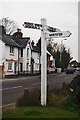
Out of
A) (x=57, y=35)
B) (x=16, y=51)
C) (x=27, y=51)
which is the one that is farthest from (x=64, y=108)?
A: (x=27, y=51)

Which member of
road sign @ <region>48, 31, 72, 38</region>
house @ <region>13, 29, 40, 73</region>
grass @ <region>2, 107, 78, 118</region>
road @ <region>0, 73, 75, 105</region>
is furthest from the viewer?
house @ <region>13, 29, 40, 73</region>

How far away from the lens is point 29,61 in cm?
6662

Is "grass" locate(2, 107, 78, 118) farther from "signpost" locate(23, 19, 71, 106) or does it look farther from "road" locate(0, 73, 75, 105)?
"road" locate(0, 73, 75, 105)

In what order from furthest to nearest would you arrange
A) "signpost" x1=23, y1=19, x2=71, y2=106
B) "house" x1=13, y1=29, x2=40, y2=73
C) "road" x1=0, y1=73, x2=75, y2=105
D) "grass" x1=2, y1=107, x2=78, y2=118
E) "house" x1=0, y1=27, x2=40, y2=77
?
1. "house" x1=13, y1=29, x2=40, y2=73
2. "house" x1=0, y1=27, x2=40, y2=77
3. "road" x1=0, y1=73, x2=75, y2=105
4. "signpost" x1=23, y1=19, x2=71, y2=106
5. "grass" x1=2, y1=107, x2=78, y2=118

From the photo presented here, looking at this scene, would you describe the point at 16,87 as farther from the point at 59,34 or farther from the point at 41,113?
the point at 41,113

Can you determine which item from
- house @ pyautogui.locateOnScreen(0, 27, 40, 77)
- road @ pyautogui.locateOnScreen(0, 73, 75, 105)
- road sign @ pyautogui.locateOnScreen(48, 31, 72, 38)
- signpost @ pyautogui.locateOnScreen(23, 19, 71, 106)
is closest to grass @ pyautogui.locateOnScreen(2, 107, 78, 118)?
signpost @ pyautogui.locateOnScreen(23, 19, 71, 106)

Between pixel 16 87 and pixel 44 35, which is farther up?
pixel 44 35

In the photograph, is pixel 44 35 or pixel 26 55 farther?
pixel 26 55

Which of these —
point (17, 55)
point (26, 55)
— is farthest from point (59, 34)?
point (26, 55)

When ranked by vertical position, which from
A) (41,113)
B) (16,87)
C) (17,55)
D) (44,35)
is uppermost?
(17,55)

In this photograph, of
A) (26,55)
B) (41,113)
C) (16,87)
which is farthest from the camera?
(26,55)

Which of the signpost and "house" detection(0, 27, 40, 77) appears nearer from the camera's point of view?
the signpost

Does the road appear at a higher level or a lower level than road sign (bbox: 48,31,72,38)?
lower

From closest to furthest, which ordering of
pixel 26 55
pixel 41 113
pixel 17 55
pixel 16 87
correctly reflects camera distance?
pixel 41 113 < pixel 16 87 < pixel 17 55 < pixel 26 55
